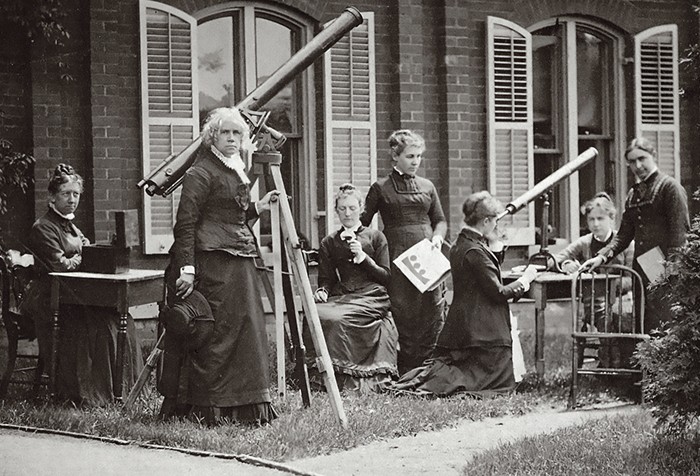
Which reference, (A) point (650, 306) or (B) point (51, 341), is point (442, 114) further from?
(B) point (51, 341)

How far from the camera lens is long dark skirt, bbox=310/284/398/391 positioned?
29.1 feet

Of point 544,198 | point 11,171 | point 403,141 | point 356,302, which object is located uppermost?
point 403,141

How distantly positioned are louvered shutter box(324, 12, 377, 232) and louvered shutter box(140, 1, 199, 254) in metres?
1.46

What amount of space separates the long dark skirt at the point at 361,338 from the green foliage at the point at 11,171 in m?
3.05

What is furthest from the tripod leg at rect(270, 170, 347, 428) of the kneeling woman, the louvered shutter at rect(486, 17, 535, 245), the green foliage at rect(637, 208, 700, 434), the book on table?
the louvered shutter at rect(486, 17, 535, 245)

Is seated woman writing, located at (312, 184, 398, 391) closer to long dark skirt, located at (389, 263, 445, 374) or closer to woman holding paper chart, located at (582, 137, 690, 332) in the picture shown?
long dark skirt, located at (389, 263, 445, 374)

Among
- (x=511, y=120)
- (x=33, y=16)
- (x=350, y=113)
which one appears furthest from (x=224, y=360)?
(x=511, y=120)

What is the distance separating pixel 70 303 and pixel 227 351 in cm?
155

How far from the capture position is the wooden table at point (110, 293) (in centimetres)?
790

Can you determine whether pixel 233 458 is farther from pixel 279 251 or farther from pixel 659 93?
pixel 659 93

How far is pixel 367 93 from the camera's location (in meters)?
11.6

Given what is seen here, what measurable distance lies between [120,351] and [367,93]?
15.0ft

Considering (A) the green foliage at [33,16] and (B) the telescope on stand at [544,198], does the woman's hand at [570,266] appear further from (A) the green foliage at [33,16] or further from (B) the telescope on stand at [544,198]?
(A) the green foliage at [33,16]

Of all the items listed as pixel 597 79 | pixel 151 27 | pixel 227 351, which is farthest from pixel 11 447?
pixel 597 79
